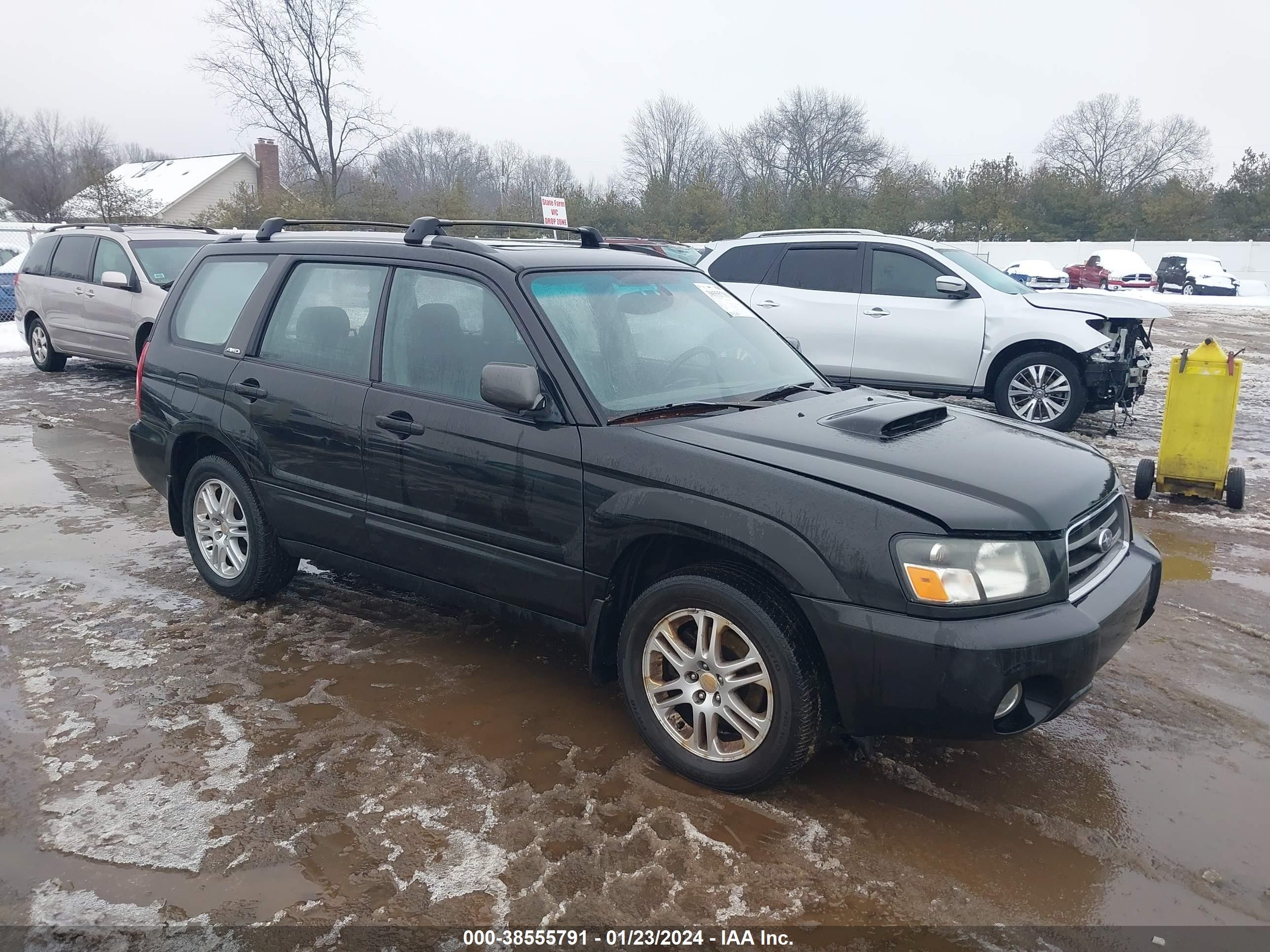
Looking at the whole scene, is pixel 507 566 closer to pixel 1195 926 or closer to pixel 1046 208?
pixel 1195 926

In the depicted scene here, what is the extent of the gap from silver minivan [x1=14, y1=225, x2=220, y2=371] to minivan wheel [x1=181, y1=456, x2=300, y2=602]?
721 cm

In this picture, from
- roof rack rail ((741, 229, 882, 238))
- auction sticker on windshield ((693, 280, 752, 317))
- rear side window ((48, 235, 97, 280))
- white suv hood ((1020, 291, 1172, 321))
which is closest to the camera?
auction sticker on windshield ((693, 280, 752, 317))

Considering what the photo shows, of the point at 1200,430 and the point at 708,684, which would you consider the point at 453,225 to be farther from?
the point at 1200,430

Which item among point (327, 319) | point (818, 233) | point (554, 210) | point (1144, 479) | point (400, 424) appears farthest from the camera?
point (554, 210)

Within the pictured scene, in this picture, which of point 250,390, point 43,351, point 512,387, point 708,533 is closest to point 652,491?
point 708,533

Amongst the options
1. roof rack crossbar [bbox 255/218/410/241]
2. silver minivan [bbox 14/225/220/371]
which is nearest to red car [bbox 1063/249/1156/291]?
silver minivan [bbox 14/225/220/371]

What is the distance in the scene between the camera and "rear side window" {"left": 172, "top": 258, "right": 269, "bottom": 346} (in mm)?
4883

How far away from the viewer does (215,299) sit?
505 cm

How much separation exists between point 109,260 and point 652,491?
447 inches

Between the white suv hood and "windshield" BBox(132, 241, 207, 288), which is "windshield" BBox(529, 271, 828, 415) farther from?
"windshield" BBox(132, 241, 207, 288)

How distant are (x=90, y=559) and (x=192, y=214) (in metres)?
47.4

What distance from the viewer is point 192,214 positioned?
47312mm

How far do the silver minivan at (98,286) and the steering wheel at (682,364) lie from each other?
Result: 30.5 ft

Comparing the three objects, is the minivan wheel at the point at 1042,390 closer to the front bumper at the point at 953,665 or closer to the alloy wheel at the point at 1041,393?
the alloy wheel at the point at 1041,393
